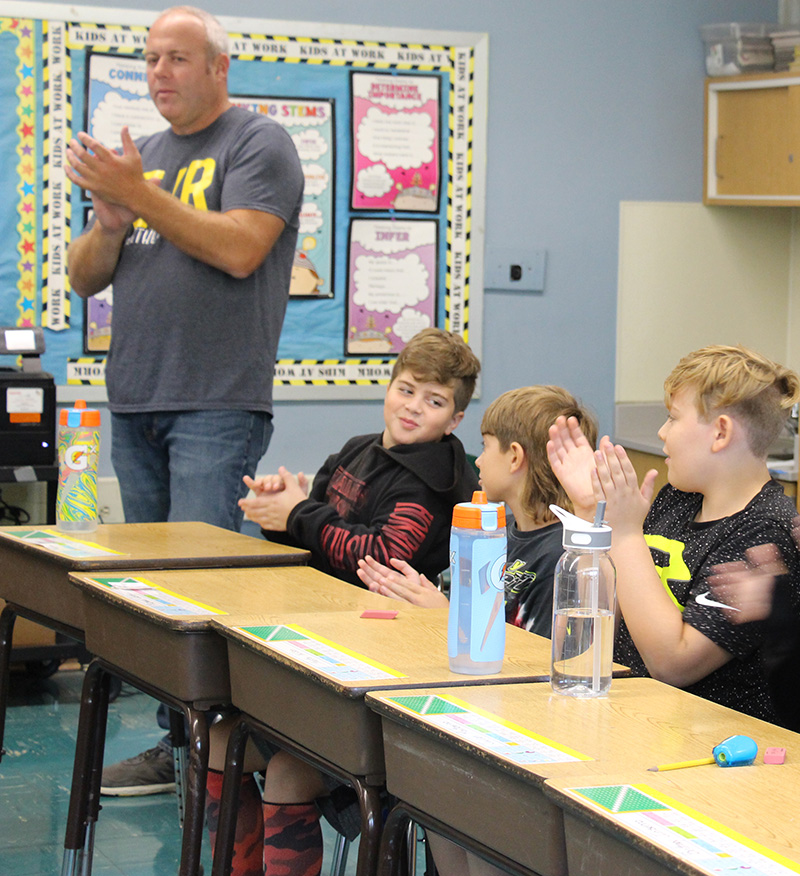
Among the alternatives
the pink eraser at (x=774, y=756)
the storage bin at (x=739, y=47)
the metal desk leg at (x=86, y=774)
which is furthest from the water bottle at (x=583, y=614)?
the storage bin at (x=739, y=47)

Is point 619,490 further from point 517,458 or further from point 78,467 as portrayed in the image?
point 78,467

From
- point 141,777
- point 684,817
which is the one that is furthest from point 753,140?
point 684,817

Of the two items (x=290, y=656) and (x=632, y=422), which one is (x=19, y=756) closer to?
(x=290, y=656)

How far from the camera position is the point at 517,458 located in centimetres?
213

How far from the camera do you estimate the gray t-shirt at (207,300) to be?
270cm

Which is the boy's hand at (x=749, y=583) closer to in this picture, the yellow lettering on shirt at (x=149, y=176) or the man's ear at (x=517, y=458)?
the man's ear at (x=517, y=458)

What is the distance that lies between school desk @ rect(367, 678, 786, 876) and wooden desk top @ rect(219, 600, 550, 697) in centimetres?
5

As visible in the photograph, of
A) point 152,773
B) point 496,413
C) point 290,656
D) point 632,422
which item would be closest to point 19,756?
point 152,773

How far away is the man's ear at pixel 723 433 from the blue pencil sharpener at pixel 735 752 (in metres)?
0.69

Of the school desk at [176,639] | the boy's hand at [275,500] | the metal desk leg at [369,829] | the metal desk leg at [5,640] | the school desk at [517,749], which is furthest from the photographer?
the boy's hand at [275,500]

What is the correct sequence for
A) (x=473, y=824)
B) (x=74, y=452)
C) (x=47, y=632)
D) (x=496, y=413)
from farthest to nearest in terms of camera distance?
(x=47, y=632), (x=74, y=452), (x=496, y=413), (x=473, y=824)

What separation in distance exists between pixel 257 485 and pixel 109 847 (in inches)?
31.4

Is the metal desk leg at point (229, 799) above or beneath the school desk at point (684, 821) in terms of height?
beneath

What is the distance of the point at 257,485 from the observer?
97.2 inches
